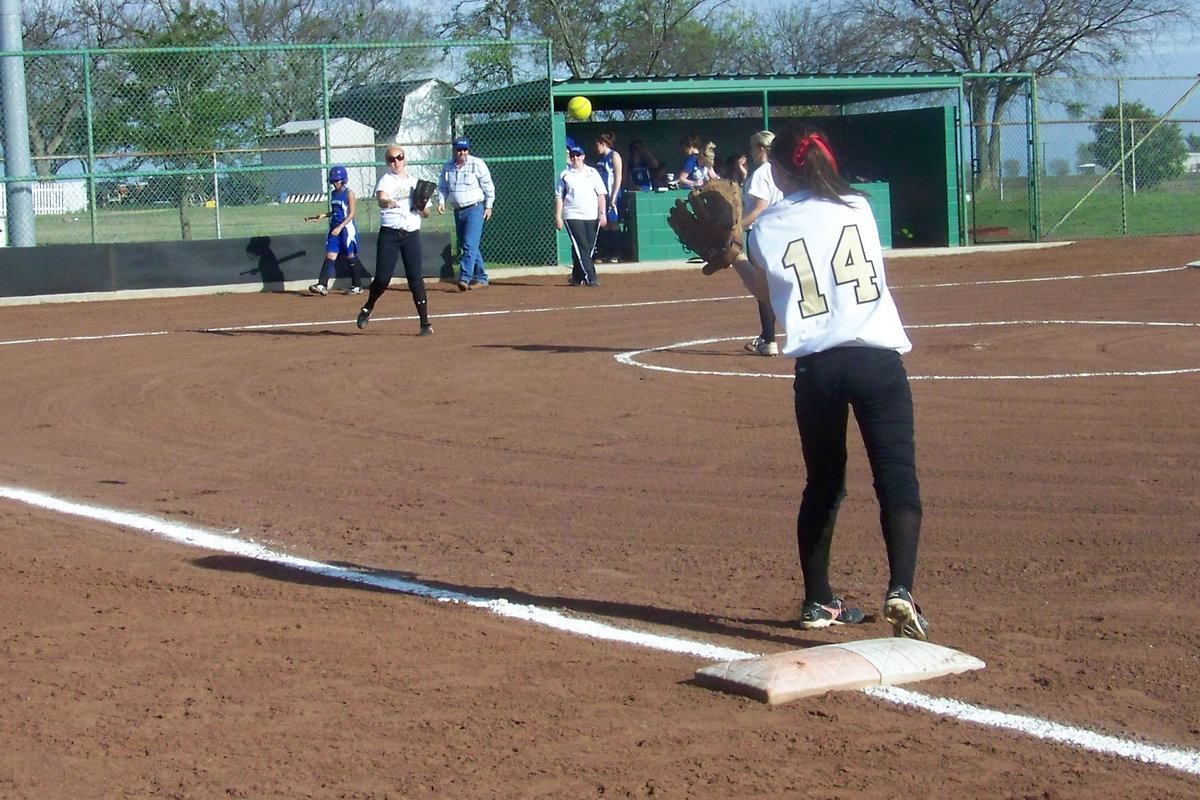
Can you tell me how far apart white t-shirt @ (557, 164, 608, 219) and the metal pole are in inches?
296

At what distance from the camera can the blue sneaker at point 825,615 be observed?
546 cm

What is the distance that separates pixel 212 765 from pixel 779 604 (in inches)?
100

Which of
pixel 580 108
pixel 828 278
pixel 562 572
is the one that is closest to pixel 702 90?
pixel 580 108

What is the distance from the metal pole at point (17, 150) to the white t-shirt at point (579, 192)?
7525 millimetres

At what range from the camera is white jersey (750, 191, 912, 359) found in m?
5.11

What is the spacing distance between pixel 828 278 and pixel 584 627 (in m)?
1.64

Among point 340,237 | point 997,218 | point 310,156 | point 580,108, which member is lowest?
point 340,237

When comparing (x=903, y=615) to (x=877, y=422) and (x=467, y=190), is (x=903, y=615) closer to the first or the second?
(x=877, y=422)

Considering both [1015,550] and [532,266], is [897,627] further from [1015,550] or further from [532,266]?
[532,266]

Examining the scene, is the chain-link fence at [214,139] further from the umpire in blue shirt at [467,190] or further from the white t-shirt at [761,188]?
the white t-shirt at [761,188]

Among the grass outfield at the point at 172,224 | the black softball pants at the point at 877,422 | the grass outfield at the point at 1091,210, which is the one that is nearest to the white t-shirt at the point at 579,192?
the grass outfield at the point at 172,224

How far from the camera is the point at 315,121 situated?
76.9 ft

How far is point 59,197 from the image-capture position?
25312 millimetres

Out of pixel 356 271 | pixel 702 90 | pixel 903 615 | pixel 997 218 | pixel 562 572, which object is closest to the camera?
pixel 903 615
